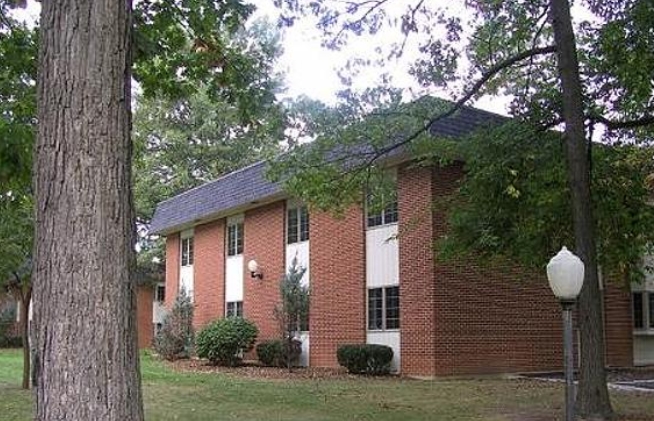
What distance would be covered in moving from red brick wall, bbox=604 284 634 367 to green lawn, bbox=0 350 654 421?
604 centimetres

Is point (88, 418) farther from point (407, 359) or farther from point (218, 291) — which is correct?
point (218, 291)

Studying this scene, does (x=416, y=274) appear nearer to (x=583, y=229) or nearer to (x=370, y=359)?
(x=370, y=359)

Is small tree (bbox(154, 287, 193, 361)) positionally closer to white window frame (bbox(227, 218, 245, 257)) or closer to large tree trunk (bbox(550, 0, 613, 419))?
white window frame (bbox(227, 218, 245, 257))

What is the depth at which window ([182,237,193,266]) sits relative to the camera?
31558 millimetres

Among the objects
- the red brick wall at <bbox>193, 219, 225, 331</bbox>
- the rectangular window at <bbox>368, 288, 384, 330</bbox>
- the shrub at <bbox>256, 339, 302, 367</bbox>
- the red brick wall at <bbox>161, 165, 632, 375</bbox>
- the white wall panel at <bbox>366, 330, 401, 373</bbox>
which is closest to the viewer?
the red brick wall at <bbox>161, 165, 632, 375</bbox>

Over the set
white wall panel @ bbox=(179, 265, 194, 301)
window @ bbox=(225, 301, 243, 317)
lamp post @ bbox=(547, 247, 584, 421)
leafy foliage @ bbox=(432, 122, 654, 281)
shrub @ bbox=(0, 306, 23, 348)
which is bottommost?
shrub @ bbox=(0, 306, 23, 348)

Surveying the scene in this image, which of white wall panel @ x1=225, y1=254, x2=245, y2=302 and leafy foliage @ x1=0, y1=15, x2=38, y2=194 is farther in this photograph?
white wall panel @ x1=225, y1=254, x2=245, y2=302

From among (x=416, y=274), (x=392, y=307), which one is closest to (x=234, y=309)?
(x=392, y=307)

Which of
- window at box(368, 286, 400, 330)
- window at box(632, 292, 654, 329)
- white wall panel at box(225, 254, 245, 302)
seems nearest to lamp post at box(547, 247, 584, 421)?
window at box(368, 286, 400, 330)

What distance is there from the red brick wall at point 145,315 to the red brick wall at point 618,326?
77.1ft

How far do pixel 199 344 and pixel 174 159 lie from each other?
2096cm

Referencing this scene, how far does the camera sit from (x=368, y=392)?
15203 millimetres

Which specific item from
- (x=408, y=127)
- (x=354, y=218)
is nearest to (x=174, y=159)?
(x=354, y=218)

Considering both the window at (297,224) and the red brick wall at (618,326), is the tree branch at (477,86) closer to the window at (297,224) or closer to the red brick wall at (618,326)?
the window at (297,224)
